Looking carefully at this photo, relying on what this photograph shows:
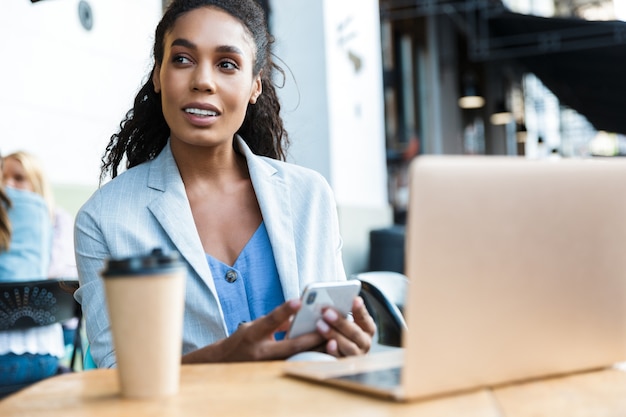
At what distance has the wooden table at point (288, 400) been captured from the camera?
2.98 ft

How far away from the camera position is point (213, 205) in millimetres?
1979

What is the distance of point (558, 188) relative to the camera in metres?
1.01

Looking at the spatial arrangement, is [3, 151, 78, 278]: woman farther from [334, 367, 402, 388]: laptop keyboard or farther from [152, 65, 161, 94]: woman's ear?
[334, 367, 402, 388]: laptop keyboard

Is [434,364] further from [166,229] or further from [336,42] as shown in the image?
[336,42]

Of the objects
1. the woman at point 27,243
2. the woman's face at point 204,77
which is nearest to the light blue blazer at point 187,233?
the woman's face at point 204,77

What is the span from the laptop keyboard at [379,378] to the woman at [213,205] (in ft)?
1.44

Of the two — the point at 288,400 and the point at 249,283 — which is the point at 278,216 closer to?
the point at 249,283

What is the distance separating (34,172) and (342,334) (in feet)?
10.1

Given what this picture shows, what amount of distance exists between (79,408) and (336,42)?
207 inches

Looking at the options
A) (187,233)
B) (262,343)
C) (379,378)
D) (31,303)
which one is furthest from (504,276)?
(31,303)

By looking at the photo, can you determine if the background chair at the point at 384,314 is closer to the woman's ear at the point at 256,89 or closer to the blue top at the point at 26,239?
the woman's ear at the point at 256,89

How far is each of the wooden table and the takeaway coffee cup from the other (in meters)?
0.03

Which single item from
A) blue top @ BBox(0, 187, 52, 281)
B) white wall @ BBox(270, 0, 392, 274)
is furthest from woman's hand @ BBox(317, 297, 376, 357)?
white wall @ BBox(270, 0, 392, 274)

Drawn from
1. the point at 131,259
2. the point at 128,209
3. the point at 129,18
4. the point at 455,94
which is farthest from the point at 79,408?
the point at 455,94
